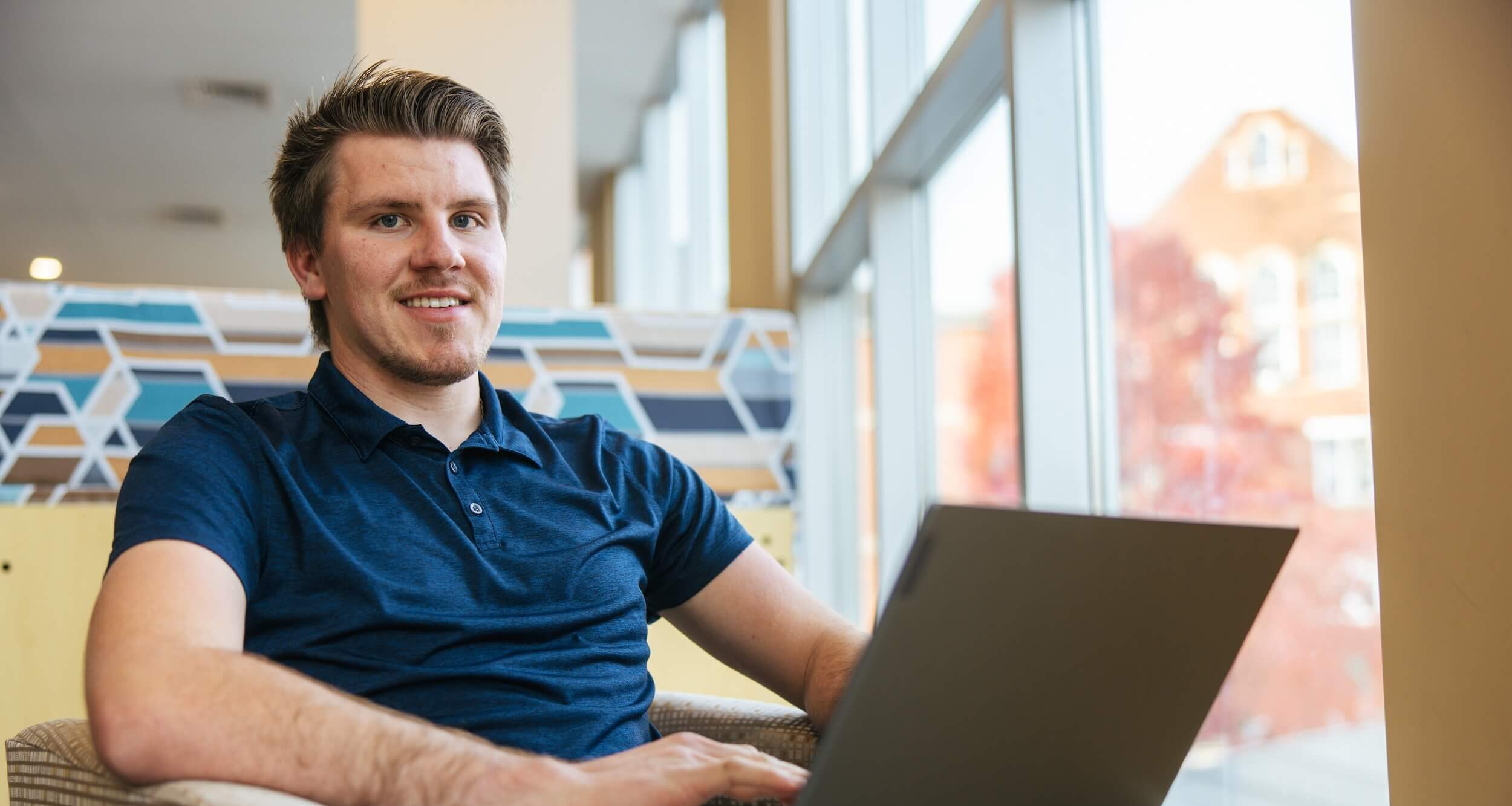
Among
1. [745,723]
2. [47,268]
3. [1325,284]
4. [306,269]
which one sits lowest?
[745,723]

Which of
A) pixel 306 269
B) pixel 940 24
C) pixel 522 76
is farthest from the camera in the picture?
pixel 522 76

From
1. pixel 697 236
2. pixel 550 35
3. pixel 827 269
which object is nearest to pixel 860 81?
pixel 827 269

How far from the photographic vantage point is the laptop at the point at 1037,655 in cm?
84

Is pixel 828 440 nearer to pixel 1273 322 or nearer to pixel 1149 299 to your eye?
pixel 1149 299

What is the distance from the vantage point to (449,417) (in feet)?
5.06

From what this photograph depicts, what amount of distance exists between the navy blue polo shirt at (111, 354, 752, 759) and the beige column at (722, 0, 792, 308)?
226cm

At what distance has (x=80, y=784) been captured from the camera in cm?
106

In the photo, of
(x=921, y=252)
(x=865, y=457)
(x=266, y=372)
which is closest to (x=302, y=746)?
(x=266, y=372)

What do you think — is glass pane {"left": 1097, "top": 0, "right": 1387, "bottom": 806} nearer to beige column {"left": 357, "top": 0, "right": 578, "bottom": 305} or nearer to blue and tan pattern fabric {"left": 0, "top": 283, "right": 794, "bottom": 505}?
blue and tan pattern fabric {"left": 0, "top": 283, "right": 794, "bottom": 505}

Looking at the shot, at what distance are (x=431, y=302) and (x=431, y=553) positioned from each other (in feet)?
1.17

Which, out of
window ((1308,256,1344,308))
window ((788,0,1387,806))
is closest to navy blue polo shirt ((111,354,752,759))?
window ((788,0,1387,806))

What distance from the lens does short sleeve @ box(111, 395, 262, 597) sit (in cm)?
115

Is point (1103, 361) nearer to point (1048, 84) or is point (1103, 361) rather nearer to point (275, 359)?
point (1048, 84)

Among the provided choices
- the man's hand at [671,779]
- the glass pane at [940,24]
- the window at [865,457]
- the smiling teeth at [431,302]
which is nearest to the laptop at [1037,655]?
the man's hand at [671,779]
